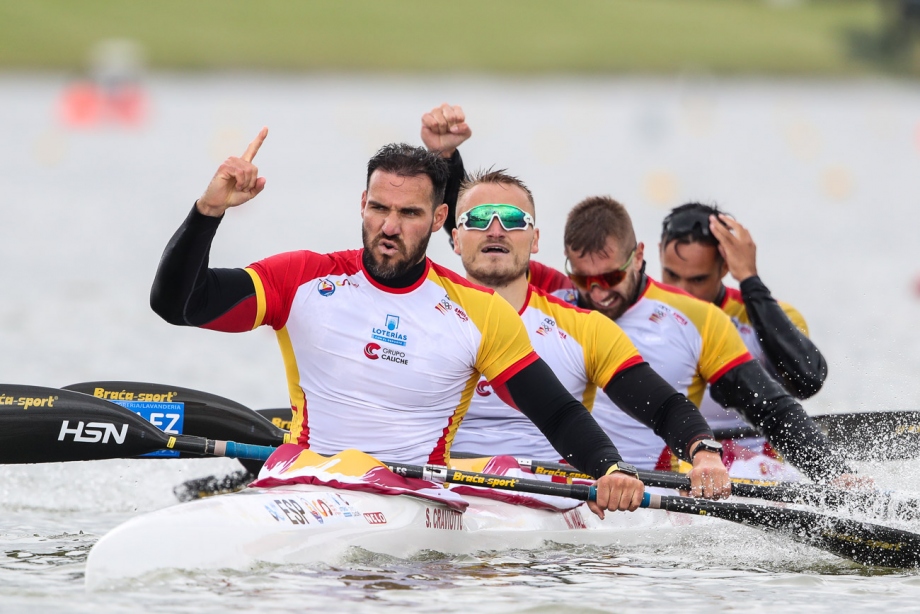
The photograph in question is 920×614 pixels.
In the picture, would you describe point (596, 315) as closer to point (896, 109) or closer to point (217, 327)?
point (217, 327)

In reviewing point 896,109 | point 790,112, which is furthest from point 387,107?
point 896,109

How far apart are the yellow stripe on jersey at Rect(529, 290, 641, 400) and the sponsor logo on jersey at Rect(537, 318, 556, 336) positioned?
0.08 feet

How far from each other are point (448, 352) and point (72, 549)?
2155 mm

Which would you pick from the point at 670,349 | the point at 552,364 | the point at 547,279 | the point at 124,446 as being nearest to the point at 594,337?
the point at 552,364

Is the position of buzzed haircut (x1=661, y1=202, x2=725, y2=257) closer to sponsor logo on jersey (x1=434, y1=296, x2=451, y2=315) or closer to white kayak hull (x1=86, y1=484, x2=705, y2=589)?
white kayak hull (x1=86, y1=484, x2=705, y2=589)

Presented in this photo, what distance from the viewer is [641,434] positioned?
7.71 m

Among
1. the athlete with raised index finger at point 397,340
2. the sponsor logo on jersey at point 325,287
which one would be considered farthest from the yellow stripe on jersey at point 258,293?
the sponsor logo on jersey at point 325,287

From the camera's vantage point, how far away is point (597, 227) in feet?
24.6

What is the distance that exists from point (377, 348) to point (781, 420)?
2.41 metres

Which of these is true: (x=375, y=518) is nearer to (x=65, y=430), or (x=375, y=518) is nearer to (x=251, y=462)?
(x=65, y=430)

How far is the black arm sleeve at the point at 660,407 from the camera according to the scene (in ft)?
21.5

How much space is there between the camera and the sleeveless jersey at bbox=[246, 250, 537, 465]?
6.20m

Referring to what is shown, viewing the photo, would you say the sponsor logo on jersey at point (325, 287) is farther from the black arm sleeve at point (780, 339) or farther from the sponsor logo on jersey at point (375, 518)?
the black arm sleeve at point (780, 339)

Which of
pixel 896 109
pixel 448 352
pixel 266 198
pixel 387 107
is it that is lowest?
pixel 448 352
